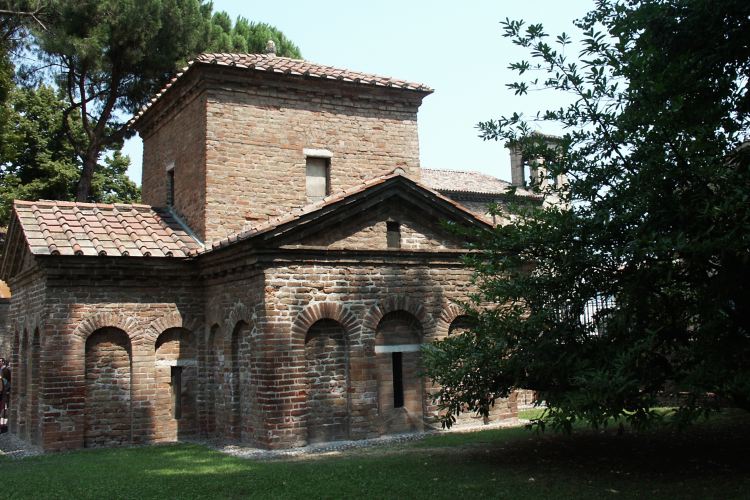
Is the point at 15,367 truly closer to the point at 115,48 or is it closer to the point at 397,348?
the point at 397,348

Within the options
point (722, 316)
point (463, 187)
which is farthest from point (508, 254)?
point (463, 187)

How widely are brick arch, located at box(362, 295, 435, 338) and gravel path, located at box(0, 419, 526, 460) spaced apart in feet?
6.09

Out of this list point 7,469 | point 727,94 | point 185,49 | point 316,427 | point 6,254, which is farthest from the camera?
point 185,49

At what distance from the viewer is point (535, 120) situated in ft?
27.5

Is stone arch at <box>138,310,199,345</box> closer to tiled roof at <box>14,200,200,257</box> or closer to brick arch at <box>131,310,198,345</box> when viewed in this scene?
brick arch at <box>131,310,198,345</box>

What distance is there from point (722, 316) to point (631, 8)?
408 centimetres

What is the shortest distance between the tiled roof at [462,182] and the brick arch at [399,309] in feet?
61.3

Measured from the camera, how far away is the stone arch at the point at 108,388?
12.4 metres

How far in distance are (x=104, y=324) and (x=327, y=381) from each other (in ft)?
14.3

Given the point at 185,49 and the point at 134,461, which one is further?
the point at 185,49

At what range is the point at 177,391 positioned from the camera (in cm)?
1323

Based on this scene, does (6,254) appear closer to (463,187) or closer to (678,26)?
(678,26)

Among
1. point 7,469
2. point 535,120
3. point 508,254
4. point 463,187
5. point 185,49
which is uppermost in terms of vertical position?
point 185,49

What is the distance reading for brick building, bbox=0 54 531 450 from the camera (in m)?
11.5
